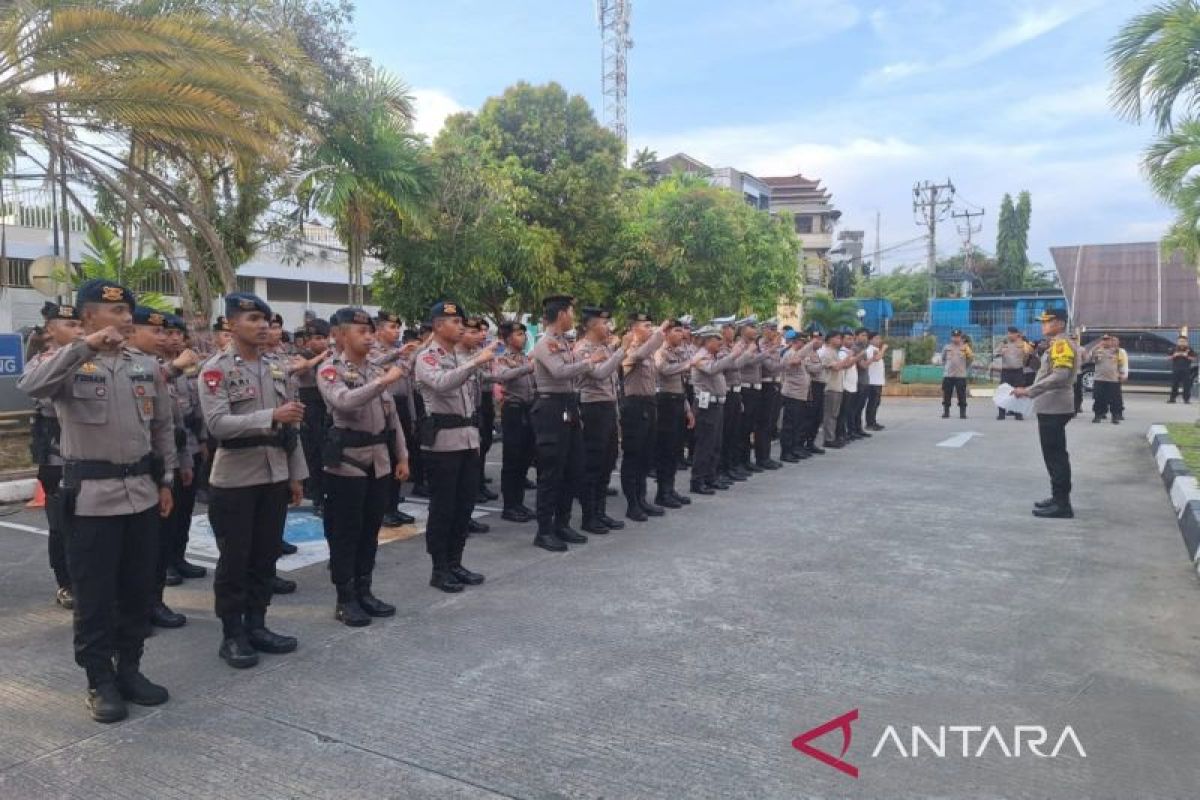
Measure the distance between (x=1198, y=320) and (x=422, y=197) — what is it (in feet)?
81.2

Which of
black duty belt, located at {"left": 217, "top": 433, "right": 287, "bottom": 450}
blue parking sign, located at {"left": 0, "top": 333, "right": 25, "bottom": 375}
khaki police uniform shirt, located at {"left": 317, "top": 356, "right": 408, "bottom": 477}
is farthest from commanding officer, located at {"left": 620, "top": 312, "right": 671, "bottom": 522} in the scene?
blue parking sign, located at {"left": 0, "top": 333, "right": 25, "bottom": 375}

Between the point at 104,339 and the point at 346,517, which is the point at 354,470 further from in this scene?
the point at 104,339

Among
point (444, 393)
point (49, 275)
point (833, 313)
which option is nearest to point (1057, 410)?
point (444, 393)

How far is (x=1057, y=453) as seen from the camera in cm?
704

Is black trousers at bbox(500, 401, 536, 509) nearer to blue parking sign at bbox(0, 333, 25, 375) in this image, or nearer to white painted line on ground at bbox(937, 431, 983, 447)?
blue parking sign at bbox(0, 333, 25, 375)

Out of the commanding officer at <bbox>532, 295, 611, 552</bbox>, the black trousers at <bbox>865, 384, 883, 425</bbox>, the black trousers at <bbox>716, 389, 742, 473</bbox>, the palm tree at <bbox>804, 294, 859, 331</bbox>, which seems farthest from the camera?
the palm tree at <bbox>804, 294, 859, 331</bbox>

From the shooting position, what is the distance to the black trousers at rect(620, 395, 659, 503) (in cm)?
711

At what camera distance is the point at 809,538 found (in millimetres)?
6289

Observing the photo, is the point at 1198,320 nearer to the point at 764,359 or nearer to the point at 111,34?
the point at 764,359

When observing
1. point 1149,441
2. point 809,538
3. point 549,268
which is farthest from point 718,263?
point 809,538

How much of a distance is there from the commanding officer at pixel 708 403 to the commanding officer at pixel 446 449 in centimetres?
330

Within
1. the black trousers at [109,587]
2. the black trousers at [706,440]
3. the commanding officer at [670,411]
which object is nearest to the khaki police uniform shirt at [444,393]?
the black trousers at [109,587]

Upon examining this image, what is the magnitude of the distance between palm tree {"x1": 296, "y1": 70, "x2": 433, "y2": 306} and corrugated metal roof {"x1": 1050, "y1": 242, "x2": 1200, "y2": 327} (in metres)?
22.8

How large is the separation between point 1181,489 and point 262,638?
7.34 meters
